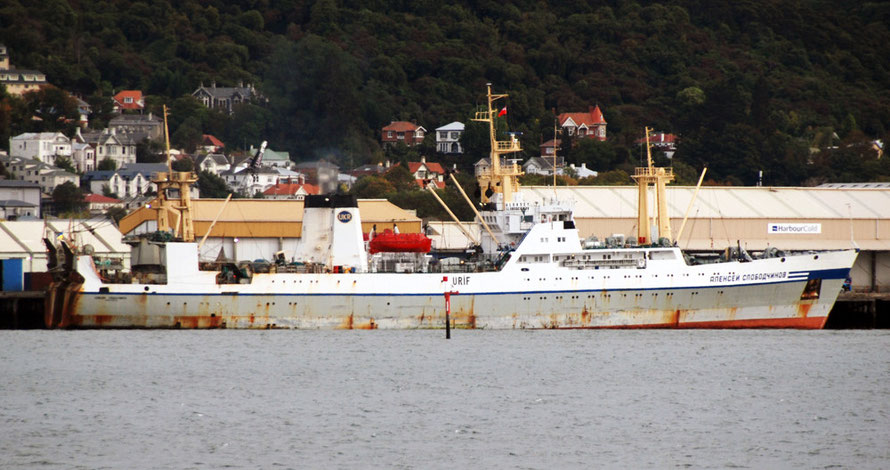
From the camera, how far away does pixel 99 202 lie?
4097 inches

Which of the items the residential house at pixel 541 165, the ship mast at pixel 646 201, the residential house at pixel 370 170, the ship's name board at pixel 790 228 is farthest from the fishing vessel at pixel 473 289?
the residential house at pixel 541 165

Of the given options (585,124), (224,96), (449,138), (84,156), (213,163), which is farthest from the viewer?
(224,96)

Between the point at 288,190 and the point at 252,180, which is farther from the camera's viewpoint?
the point at 252,180

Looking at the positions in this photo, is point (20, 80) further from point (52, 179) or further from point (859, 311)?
point (859, 311)

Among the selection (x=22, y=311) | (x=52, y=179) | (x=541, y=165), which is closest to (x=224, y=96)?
(x=52, y=179)

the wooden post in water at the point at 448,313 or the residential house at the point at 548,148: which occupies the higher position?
the residential house at the point at 548,148

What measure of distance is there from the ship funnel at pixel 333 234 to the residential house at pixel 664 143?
7148 cm

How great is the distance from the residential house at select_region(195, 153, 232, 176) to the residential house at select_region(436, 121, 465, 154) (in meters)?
19.2

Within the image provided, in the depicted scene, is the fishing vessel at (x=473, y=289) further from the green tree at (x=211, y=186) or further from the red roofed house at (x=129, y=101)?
the red roofed house at (x=129, y=101)

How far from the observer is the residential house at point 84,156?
124 meters

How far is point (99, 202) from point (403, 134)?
34.7 metres

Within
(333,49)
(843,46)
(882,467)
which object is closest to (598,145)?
(333,49)

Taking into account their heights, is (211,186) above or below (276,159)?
below

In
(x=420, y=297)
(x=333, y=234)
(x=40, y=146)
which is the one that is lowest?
(x=420, y=297)
